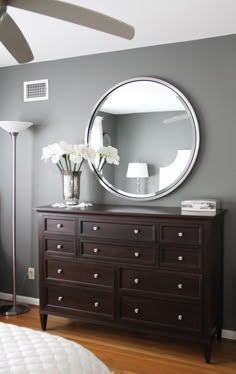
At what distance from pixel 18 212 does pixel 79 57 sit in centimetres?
162

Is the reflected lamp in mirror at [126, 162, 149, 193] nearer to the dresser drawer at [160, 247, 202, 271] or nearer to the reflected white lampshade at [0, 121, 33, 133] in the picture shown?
the dresser drawer at [160, 247, 202, 271]

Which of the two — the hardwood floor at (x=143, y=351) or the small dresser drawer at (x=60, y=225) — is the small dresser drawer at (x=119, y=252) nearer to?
the small dresser drawer at (x=60, y=225)

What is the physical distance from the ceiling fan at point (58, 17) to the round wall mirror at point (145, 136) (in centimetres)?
155

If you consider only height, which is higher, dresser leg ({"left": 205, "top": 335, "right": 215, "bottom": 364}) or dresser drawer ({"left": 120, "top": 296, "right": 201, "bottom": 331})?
dresser drawer ({"left": 120, "top": 296, "right": 201, "bottom": 331})

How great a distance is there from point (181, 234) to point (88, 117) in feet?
4.82

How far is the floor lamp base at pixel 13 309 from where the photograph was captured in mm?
3825

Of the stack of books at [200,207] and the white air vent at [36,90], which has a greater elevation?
the white air vent at [36,90]

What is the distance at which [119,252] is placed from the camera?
10.4 feet

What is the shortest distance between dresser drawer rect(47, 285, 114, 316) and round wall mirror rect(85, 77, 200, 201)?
865mm

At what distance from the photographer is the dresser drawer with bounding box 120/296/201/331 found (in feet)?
9.67

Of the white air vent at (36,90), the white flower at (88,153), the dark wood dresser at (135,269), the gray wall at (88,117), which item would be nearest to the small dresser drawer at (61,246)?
the dark wood dresser at (135,269)

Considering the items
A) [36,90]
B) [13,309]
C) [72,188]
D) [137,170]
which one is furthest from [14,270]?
[36,90]

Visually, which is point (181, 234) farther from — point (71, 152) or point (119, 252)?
point (71, 152)

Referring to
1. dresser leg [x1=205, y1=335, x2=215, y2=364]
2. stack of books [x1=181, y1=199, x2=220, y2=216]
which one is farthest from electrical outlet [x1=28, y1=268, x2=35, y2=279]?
dresser leg [x1=205, y1=335, x2=215, y2=364]
